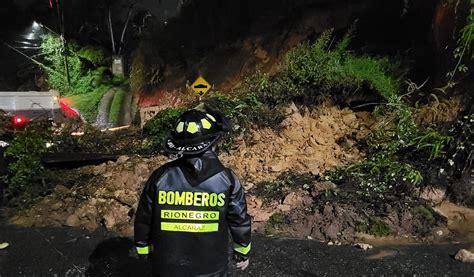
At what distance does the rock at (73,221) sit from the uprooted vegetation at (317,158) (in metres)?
0.01

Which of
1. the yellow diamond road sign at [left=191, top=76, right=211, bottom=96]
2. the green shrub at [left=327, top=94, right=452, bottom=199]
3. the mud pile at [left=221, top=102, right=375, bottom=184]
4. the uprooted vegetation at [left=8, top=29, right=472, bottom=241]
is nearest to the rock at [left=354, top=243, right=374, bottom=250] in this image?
the uprooted vegetation at [left=8, top=29, right=472, bottom=241]

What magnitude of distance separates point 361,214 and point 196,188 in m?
2.83

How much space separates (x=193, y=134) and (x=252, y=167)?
3.62 meters

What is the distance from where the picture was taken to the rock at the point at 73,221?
5.37 m

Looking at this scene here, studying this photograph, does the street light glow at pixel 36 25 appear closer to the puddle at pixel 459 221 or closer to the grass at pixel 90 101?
the grass at pixel 90 101

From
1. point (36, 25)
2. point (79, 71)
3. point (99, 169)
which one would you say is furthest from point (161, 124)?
point (36, 25)

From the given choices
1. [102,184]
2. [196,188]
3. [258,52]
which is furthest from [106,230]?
[258,52]

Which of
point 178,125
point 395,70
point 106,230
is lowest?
point 106,230

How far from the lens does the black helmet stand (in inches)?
103

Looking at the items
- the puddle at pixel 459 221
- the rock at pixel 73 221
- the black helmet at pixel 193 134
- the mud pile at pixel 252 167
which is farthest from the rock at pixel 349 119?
the black helmet at pixel 193 134

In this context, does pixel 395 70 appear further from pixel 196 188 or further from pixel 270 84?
pixel 196 188

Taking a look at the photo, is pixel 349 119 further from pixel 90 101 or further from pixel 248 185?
pixel 90 101

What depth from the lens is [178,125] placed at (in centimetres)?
267

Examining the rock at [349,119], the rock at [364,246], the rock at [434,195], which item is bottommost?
the rock at [364,246]
